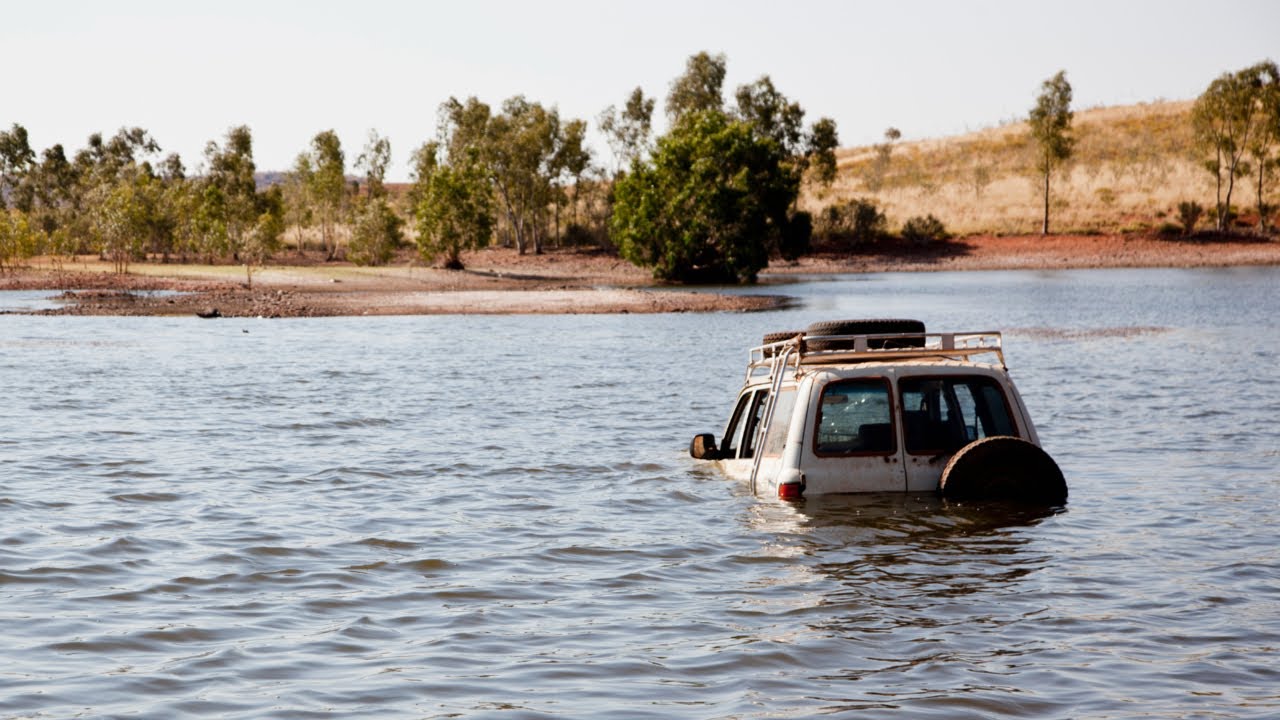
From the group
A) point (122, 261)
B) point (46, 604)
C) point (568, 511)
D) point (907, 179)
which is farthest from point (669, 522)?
point (907, 179)

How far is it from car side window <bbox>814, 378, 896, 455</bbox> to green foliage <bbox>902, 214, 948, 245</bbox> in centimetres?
10494

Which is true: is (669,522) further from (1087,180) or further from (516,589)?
(1087,180)

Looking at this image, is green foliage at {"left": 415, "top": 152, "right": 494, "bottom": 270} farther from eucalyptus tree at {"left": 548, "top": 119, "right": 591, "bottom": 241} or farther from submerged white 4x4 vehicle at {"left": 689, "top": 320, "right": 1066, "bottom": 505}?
submerged white 4x4 vehicle at {"left": 689, "top": 320, "right": 1066, "bottom": 505}

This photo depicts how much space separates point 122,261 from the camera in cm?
10756

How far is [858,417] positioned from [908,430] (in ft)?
1.61

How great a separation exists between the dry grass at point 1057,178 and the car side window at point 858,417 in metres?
106

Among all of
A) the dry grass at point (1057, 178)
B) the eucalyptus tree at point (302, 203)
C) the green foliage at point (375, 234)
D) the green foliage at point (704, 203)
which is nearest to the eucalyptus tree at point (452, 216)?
the green foliage at point (375, 234)

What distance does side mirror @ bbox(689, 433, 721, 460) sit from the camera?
14992mm

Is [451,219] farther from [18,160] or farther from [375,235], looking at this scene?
[18,160]

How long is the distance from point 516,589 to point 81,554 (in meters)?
4.32

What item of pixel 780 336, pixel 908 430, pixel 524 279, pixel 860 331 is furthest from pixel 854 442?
pixel 524 279

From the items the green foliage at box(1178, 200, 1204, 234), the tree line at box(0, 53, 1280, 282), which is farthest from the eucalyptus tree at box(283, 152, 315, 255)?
the green foliage at box(1178, 200, 1204, 234)

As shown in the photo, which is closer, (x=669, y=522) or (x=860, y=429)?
(x=860, y=429)

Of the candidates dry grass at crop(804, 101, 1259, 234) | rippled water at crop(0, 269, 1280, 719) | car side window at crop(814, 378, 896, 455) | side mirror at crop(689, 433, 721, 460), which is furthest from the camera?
dry grass at crop(804, 101, 1259, 234)
